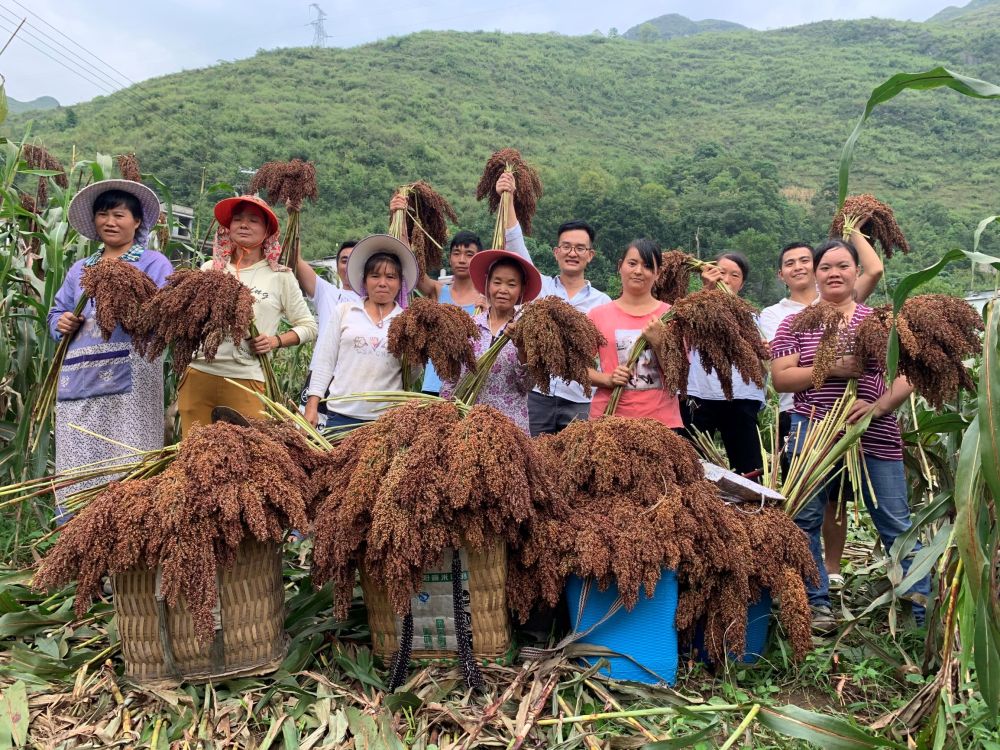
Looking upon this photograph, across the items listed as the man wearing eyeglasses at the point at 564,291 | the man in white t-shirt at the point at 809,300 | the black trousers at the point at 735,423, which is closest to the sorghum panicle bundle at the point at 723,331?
the man in white t-shirt at the point at 809,300

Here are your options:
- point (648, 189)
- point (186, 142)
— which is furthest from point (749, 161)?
point (186, 142)

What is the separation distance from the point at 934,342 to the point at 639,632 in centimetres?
167

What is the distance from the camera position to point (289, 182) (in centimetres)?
451

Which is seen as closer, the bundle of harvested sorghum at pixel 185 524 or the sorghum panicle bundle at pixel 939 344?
the bundle of harvested sorghum at pixel 185 524

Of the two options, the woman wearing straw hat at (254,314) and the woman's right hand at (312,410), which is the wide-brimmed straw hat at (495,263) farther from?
the woman's right hand at (312,410)

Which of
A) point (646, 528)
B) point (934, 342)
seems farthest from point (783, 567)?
point (934, 342)

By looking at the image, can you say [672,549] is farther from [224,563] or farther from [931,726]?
[224,563]

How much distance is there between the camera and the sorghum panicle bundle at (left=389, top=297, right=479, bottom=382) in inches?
139

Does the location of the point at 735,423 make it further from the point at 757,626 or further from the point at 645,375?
the point at 757,626

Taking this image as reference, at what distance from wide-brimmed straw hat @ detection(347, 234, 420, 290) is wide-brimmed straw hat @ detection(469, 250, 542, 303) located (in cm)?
36

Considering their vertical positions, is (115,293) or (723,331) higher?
(115,293)

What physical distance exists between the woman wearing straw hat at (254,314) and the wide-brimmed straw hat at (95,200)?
36 centimetres

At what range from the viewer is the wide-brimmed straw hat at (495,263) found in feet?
13.1

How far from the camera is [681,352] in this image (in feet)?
11.5
